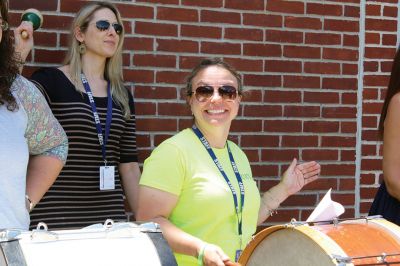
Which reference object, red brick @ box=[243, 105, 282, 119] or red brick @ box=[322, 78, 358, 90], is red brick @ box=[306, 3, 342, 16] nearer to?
red brick @ box=[322, 78, 358, 90]

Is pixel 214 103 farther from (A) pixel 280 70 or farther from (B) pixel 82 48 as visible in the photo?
(A) pixel 280 70

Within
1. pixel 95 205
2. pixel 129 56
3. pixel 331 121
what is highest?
pixel 129 56

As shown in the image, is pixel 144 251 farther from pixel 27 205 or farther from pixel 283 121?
pixel 283 121

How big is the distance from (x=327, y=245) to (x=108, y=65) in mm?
1960

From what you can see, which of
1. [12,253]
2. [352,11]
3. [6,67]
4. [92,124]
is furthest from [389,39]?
[12,253]

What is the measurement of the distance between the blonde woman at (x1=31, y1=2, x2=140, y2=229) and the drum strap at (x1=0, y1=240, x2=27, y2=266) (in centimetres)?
169

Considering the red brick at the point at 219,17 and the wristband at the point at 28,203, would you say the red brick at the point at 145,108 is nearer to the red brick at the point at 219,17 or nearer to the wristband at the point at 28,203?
the red brick at the point at 219,17

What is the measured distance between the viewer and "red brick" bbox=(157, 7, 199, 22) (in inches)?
183

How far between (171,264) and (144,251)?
0.09m

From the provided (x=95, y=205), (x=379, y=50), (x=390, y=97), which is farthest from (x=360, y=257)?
(x=379, y=50)

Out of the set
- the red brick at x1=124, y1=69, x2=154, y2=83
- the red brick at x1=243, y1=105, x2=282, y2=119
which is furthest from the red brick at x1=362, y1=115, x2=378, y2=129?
the red brick at x1=124, y1=69, x2=154, y2=83

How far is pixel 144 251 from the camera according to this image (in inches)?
95.9

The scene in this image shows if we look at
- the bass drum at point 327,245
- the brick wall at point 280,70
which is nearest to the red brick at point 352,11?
the brick wall at point 280,70

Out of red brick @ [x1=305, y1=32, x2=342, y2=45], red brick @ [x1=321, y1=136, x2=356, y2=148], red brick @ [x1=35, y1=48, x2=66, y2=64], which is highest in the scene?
red brick @ [x1=305, y1=32, x2=342, y2=45]
